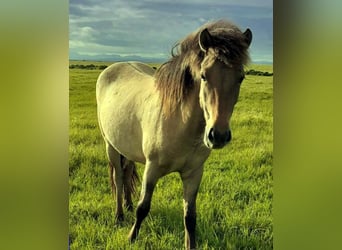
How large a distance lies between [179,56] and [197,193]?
540 millimetres

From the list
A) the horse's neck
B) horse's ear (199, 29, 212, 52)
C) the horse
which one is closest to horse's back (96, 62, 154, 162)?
the horse

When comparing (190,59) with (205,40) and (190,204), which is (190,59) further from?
(190,204)

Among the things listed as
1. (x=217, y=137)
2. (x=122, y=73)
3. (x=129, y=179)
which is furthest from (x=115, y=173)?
(x=217, y=137)

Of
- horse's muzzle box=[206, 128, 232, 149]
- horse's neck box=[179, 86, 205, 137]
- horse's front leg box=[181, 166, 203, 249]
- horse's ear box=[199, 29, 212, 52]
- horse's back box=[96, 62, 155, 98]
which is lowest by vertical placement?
horse's front leg box=[181, 166, 203, 249]

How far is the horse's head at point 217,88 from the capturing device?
59.9 inches

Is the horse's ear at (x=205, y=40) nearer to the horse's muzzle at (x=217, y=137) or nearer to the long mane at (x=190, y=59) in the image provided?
the long mane at (x=190, y=59)

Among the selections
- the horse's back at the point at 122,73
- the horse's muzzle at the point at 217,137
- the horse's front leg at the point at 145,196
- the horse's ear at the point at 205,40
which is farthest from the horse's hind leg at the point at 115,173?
the horse's ear at the point at 205,40

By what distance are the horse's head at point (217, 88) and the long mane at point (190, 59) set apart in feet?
0.05

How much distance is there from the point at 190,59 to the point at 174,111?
19 centimetres

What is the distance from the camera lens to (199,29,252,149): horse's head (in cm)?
152

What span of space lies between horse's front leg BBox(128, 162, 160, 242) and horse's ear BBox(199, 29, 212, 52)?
1.52ft

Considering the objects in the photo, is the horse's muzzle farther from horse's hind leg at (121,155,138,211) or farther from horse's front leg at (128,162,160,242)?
horse's hind leg at (121,155,138,211)

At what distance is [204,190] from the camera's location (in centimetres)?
184
